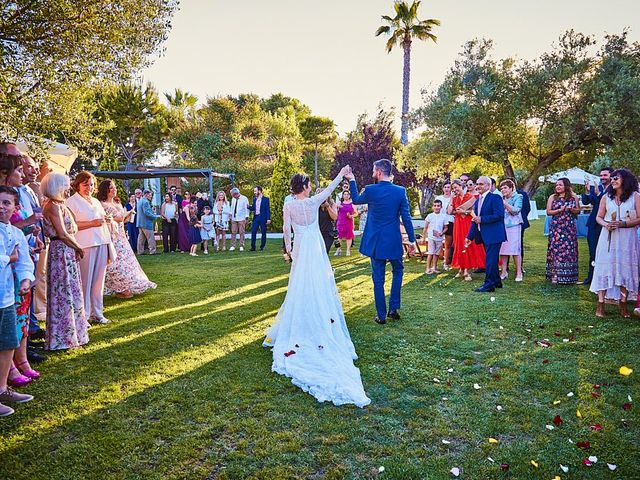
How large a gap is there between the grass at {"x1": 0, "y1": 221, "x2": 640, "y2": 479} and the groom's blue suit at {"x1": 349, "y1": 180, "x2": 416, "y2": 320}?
2.06 feet

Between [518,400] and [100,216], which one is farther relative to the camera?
[100,216]

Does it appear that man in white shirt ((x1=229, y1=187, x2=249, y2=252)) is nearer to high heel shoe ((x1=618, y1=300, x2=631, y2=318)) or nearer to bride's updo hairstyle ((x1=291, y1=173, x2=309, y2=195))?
bride's updo hairstyle ((x1=291, y1=173, x2=309, y2=195))

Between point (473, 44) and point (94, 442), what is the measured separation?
67.3ft

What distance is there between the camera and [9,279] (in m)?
3.50

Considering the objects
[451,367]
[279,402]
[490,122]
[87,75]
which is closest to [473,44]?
[490,122]

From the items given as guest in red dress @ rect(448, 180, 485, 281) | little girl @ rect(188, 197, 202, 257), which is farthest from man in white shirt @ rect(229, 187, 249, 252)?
guest in red dress @ rect(448, 180, 485, 281)

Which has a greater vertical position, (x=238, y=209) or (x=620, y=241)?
(x=238, y=209)

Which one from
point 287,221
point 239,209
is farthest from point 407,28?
point 287,221

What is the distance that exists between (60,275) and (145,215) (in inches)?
394

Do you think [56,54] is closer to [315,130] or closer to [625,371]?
[625,371]

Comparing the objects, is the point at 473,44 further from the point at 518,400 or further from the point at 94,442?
the point at 94,442

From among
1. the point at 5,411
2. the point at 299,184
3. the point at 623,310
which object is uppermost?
the point at 299,184

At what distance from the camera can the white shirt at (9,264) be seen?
3.44 meters

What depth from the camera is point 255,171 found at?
26.9 m
